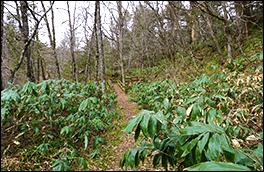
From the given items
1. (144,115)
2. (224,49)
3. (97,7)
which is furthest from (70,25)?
(144,115)

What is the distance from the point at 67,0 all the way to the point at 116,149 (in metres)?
12.0

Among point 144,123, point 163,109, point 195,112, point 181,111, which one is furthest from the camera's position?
point 163,109

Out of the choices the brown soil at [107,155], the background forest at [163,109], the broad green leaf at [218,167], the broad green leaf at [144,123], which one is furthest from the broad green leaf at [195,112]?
the brown soil at [107,155]

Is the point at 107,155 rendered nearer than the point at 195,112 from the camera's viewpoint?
No

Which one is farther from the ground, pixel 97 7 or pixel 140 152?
pixel 97 7

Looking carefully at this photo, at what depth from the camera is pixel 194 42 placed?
12375 millimetres

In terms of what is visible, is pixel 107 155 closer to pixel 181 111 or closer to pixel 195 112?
pixel 181 111

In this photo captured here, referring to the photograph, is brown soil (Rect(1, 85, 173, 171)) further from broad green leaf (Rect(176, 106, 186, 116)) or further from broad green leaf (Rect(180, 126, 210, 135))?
broad green leaf (Rect(180, 126, 210, 135))

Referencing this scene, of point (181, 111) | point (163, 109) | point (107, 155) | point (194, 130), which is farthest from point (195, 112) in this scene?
point (107, 155)

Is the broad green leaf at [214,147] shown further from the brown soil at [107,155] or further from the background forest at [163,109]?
Result: the brown soil at [107,155]

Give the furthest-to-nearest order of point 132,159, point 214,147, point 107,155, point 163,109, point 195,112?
point 107,155 < point 163,109 < point 195,112 < point 132,159 < point 214,147

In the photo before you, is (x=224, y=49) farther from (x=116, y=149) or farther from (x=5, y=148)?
(x=5, y=148)

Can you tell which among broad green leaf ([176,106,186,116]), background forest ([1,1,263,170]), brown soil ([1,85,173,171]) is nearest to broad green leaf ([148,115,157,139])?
background forest ([1,1,263,170])

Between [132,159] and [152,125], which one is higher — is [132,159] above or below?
below
